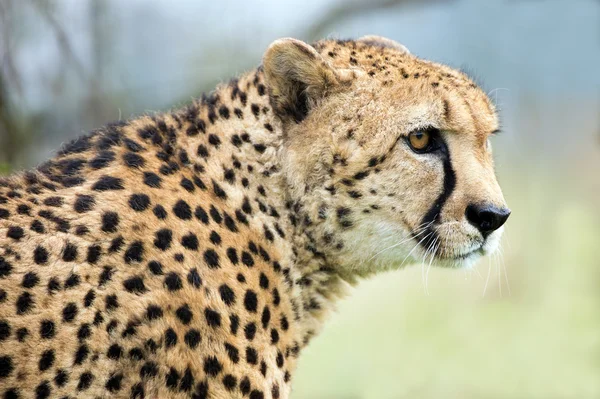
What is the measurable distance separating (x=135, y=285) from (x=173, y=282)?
97mm

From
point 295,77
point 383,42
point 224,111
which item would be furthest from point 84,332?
point 383,42

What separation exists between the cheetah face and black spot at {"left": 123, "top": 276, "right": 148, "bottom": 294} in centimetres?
56

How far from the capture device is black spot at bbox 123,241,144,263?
1972 mm

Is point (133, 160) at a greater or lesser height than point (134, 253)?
greater

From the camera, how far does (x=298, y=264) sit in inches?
90.7

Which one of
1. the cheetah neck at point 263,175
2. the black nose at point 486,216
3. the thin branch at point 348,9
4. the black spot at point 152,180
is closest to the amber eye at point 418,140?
the black nose at point 486,216

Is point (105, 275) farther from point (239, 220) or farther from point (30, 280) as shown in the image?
point (239, 220)

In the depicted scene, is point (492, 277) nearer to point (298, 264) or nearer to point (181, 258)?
point (298, 264)

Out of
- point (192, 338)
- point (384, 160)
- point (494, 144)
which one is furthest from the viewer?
point (494, 144)

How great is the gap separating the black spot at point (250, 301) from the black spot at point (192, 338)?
174 mm

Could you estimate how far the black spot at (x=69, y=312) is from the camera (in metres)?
1.88

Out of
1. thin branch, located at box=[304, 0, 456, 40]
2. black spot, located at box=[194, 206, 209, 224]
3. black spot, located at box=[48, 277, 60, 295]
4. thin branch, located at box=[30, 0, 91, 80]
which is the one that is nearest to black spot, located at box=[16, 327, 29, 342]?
black spot, located at box=[48, 277, 60, 295]

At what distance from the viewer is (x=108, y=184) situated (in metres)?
2.09

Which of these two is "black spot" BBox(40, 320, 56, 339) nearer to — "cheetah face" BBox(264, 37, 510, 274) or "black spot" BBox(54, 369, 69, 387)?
"black spot" BBox(54, 369, 69, 387)
